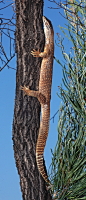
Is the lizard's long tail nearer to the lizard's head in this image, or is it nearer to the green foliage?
the green foliage

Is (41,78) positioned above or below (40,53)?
below

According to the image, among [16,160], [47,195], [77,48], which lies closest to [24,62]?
[77,48]

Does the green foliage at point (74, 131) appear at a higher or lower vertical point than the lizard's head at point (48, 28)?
lower

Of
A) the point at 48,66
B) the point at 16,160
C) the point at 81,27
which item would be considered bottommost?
the point at 16,160

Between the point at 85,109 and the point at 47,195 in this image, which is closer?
the point at 85,109

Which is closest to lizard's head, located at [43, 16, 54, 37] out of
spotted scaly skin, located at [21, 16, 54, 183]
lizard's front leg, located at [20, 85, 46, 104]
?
spotted scaly skin, located at [21, 16, 54, 183]

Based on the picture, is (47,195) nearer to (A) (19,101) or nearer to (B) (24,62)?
(A) (19,101)

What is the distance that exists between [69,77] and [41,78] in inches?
11.1

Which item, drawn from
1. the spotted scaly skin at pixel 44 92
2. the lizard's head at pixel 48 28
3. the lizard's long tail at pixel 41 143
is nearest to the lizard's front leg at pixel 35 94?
the spotted scaly skin at pixel 44 92

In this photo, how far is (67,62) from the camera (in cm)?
214

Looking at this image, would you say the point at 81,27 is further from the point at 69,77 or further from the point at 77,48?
the point at 69,77

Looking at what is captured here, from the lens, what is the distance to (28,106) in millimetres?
2186

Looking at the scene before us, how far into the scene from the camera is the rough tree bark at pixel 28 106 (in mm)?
2186

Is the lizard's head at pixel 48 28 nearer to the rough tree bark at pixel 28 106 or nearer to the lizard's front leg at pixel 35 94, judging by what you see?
the rough tree bark at pixel 28 106
